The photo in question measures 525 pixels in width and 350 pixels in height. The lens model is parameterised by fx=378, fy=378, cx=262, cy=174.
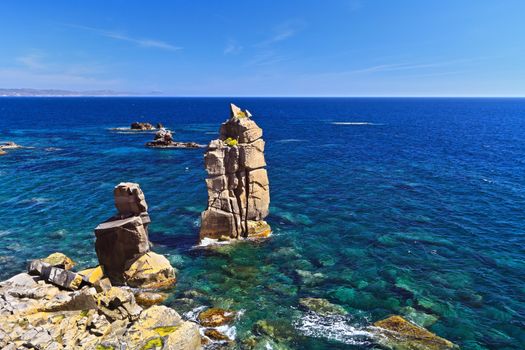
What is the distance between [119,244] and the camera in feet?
114

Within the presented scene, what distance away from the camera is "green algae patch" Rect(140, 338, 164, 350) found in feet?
72.3

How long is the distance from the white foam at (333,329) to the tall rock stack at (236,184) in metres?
16.6

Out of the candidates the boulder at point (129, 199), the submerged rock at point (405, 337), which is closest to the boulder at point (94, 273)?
the boulder at point (129, 199)

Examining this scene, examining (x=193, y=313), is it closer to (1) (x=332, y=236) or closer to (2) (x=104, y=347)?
(2) (x=104, y=347)

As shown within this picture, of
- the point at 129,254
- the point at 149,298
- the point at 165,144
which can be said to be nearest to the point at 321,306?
the point at 149,298

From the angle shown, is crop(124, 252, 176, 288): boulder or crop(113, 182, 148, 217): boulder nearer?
crop(124, 252, 176, 288): boulder

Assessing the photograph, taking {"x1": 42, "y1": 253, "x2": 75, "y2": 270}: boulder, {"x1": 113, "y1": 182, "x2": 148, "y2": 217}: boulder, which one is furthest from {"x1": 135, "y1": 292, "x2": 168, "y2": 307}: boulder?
{"x1": 42, "y1": 253, "x2": 75, "y2": 270}: boulder

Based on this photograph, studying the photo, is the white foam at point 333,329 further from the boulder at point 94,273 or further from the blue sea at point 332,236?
the boulder at point 94,273

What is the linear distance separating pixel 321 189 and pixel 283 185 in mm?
6966

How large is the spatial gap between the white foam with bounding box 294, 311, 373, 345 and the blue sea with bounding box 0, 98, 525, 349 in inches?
4.5

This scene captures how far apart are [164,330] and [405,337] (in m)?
16.1

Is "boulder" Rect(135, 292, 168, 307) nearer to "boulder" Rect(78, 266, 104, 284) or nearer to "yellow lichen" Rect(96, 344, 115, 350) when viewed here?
"boulder" Rect(78, 266, 104, 284)

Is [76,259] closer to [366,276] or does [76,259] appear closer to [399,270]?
[366,276]

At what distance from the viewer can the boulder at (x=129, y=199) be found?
35594mm
